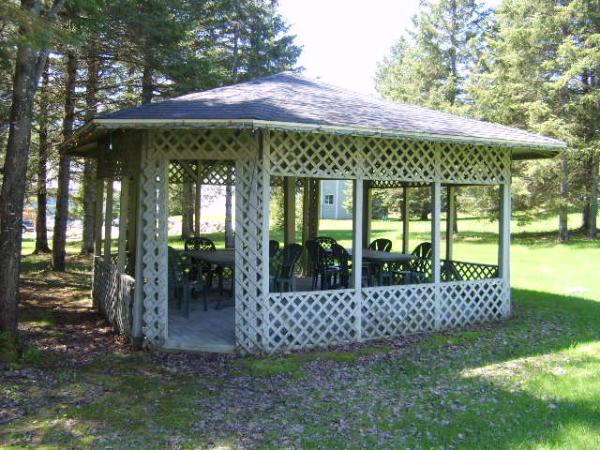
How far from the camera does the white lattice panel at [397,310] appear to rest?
816 centimetres

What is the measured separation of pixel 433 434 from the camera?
15.7 feet

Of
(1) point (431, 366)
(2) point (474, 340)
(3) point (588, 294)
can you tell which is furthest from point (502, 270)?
(3) point (588, 294)

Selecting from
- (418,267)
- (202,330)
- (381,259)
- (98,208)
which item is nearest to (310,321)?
(202,330)

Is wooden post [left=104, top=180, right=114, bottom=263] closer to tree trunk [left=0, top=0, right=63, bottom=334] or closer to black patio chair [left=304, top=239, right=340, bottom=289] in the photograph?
tree trunk [left=0, top=0, right=63, bottom=334]

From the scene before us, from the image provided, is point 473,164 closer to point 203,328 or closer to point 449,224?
point 449,224

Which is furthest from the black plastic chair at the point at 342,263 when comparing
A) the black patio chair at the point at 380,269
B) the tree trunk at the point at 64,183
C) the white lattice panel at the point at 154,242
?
the tree trunk at the point at 64,183

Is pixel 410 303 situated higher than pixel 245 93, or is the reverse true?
pixel 245 93

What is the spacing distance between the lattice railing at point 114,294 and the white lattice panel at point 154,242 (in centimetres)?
48

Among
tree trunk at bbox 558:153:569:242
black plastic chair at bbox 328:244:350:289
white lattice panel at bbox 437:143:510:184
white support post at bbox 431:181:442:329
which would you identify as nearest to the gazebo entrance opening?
black plastic chair at bbox 328:244:350:289

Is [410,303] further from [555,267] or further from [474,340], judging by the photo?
[555,267]

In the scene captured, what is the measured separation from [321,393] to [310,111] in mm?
3773

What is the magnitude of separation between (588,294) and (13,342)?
455 inches

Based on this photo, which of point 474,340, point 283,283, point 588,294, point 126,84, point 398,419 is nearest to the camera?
point 398,419

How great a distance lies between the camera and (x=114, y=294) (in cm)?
874
